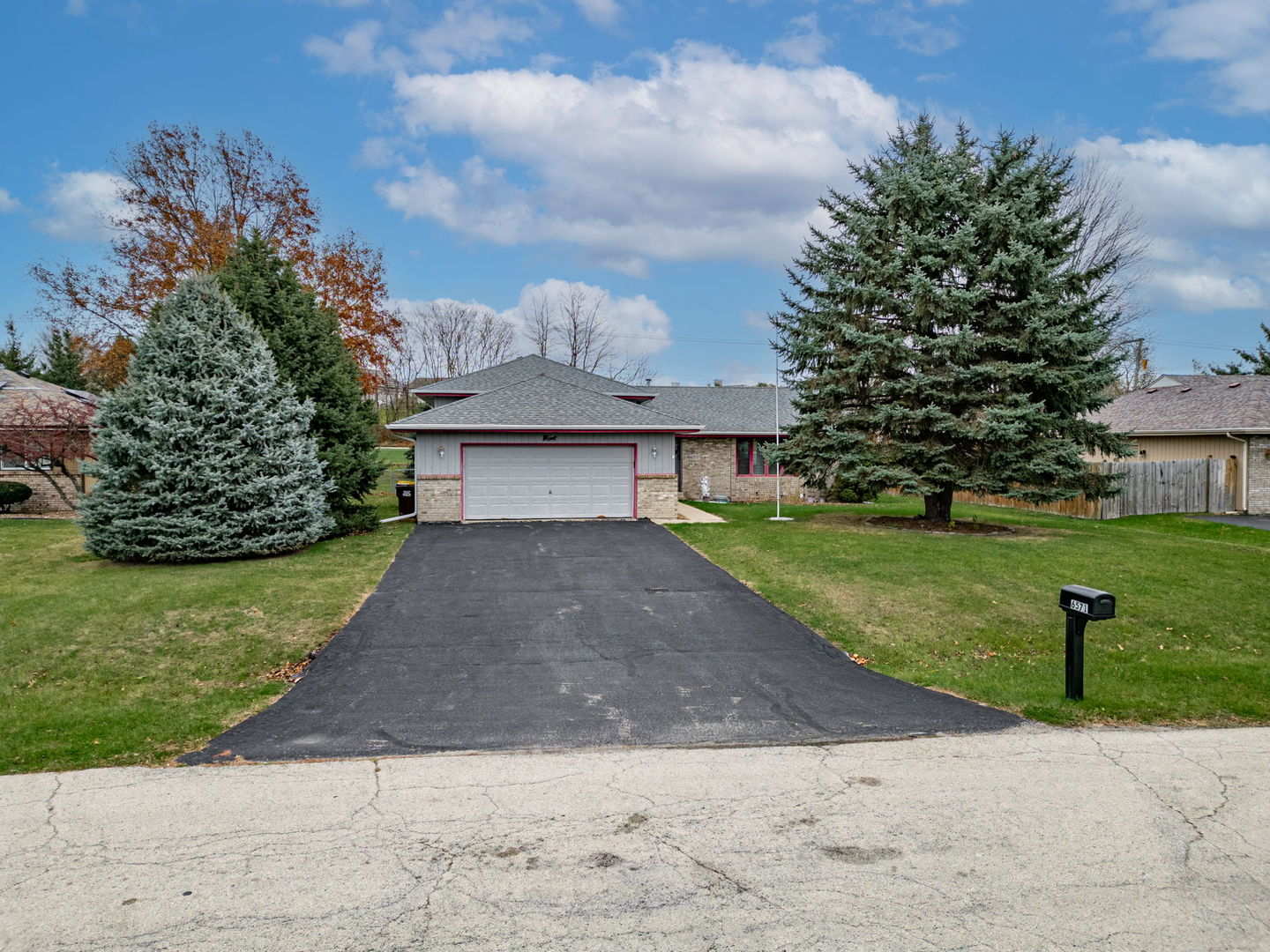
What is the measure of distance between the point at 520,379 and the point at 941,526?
14.4 m

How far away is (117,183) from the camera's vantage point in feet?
88.6

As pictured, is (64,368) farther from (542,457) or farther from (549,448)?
(549,448)

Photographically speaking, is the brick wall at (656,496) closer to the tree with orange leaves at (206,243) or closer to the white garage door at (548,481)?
the white garage door at (548,481)

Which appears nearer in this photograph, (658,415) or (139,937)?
(139,937)

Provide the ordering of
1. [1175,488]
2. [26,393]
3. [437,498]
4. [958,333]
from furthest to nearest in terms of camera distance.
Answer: [26,393]
[1175,488]
[437,498]
[958,333]

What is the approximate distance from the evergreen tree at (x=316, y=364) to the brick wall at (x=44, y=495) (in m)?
10.6

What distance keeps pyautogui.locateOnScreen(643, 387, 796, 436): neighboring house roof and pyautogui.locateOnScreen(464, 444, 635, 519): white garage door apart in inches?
240

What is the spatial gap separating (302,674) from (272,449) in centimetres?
721

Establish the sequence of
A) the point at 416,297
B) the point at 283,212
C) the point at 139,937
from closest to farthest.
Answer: the point at 139,937 < the point at 283,212 < the point at 416,297

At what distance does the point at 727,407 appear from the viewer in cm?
2872

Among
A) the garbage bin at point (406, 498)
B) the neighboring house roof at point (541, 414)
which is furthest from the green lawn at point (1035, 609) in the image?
the garbage bin at point (406, 498)

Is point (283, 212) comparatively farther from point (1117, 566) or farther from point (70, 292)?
point (1117, 566)

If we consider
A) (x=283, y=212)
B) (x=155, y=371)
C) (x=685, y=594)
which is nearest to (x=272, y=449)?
(x=155, y=371)

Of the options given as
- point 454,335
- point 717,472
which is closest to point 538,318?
point 454,335
